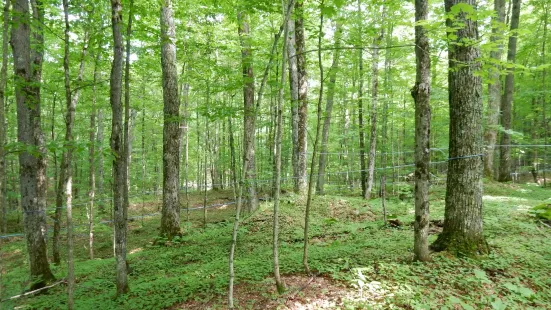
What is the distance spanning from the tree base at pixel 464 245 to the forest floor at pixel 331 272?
131 millimetres

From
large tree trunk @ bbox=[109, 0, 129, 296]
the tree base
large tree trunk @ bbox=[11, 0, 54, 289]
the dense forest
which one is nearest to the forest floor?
the dense forest

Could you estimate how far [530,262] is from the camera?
4195 millimetres

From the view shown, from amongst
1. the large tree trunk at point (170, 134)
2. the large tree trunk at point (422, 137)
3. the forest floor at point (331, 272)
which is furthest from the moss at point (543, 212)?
the large tree trunk at point (170, 134)

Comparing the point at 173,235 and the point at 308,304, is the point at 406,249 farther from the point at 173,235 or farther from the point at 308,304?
the point at 173,235

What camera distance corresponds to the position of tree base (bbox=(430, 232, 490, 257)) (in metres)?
4.23

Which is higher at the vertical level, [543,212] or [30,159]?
[30,159]

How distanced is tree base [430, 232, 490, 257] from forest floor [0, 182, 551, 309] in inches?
5.2

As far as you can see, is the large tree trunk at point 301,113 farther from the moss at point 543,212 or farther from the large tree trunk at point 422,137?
the moss at point 543,212

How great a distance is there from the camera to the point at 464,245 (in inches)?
168

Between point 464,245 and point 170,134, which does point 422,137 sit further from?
point 170,134

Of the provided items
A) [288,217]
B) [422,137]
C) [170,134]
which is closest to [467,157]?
[422,137]

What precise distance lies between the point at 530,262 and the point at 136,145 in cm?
2419

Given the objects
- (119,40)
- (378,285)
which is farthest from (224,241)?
(119,40)

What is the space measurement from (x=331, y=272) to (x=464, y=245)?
82.9 inches
